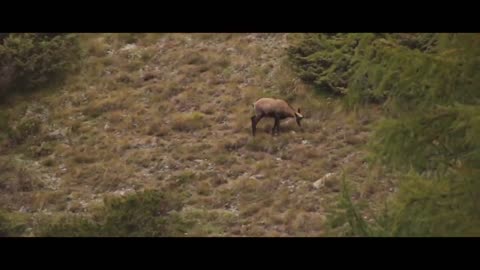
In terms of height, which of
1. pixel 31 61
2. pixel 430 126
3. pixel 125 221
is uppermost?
pixel 430 126

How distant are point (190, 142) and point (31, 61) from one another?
444cm

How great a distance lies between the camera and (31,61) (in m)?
14.8

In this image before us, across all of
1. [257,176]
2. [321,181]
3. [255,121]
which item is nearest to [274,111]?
[255,121]

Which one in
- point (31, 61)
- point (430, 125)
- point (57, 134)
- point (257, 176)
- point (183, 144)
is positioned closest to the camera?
point (430, 125)

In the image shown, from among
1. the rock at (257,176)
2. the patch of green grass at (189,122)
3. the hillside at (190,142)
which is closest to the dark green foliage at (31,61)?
the hillside at (190,142)

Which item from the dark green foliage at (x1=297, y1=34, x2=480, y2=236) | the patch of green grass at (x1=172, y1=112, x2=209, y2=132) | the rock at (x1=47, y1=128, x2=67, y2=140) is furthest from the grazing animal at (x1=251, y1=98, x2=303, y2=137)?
the dark green foliage at (x1=297, y1=34, x2=480, y2=236)

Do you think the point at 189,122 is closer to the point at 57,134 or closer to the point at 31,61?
the point at 57,134

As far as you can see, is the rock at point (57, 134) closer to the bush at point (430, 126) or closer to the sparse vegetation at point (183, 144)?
the sparse vegetation at point (183, 144)

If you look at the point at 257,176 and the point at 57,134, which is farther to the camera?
the point at 57,134

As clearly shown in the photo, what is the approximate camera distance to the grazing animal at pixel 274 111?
12.9 meters

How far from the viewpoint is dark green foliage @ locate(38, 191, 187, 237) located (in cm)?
970

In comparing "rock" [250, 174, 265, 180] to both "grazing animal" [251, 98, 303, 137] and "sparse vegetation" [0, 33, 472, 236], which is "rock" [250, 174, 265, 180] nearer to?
"sparse vegetation" [0, 33, 472, 236]
